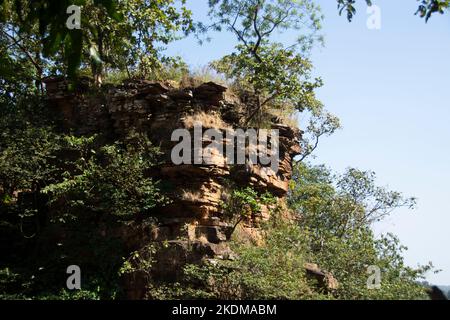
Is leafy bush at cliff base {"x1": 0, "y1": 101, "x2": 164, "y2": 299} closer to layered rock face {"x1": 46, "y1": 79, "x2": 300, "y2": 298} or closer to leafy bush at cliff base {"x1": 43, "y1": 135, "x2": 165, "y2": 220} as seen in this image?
leafy bush at cliff base {"x1": 43, "y1": 135, "x2": 165, "y2": 220}

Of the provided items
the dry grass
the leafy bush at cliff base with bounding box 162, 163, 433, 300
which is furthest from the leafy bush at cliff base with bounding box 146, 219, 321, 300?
the dry grass

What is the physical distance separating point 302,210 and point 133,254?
8.29 m

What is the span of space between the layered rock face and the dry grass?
0.08ft

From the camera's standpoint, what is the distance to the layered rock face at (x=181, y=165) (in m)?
10.6

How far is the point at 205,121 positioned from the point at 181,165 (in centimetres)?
123

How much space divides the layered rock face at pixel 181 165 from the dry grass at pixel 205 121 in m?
0.02

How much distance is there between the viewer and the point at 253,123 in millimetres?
13000

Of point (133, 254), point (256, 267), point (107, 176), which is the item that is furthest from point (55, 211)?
point (256, 267)

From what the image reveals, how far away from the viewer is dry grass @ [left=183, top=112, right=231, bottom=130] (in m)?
11.5

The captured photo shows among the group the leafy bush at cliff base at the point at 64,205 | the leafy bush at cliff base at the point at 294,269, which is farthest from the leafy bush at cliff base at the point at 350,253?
the leafy bush at cliff base at the point at 64,205

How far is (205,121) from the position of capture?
11664 mm

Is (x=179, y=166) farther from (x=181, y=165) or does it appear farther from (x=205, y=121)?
(x=205, y=121)

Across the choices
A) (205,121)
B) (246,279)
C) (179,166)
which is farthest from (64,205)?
(246,279)
